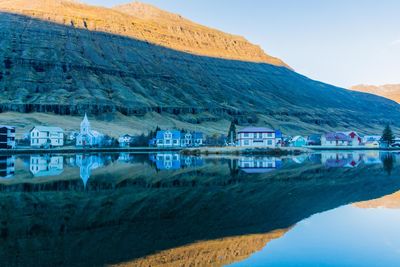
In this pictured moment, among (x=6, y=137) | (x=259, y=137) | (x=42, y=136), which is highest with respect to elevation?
(x=259, y=137)

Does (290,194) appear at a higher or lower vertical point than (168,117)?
lower

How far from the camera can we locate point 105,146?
11669 centimetres

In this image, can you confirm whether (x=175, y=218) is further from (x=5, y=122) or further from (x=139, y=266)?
(x=5, y=122)

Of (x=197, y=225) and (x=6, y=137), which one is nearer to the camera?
(x=197, y=225)

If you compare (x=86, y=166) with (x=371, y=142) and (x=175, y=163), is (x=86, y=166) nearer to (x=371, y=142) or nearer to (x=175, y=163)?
(x=175, y=163)

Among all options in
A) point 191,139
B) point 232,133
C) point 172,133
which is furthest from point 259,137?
point 191,139

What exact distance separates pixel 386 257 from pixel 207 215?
29.8 ft

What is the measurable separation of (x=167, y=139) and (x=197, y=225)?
351 feet

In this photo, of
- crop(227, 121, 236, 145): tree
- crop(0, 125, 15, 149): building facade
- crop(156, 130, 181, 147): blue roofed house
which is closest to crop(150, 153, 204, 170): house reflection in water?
crop(227, 121, 236, 145): tree

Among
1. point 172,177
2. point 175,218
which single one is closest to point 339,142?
point 172,177

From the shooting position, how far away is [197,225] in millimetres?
18984

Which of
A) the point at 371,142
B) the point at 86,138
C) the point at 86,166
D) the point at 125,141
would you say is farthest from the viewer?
the point at 371,142

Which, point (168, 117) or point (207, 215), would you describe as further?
point (168, 117)

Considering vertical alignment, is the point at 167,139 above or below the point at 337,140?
below
